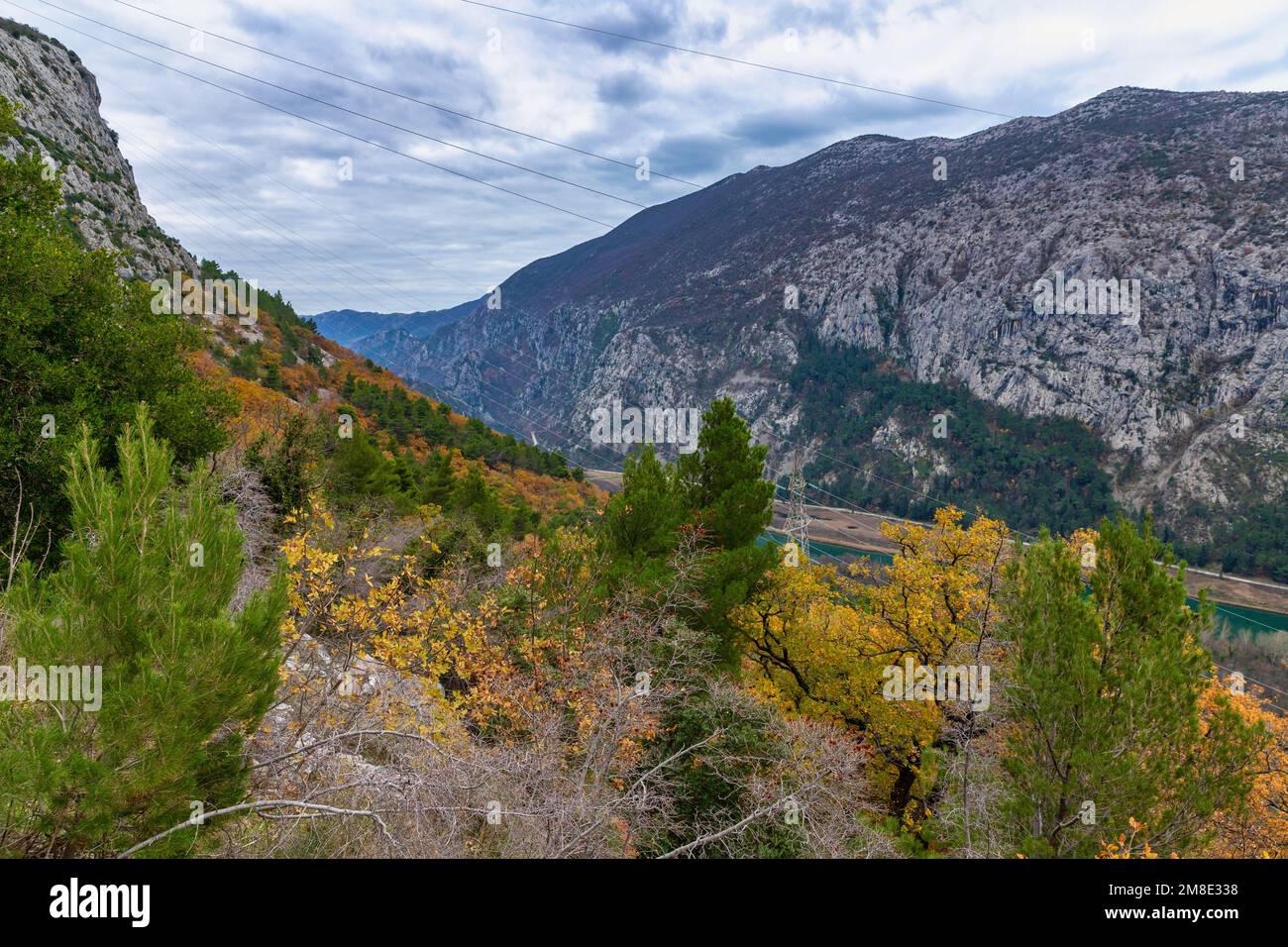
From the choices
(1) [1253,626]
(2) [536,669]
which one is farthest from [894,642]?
(1) [1253,626]

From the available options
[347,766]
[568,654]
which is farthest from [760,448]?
[347,766]

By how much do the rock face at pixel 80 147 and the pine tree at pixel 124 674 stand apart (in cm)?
5886

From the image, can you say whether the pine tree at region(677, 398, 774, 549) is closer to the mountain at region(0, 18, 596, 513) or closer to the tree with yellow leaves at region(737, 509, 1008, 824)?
the tree with yellow leaves at region(737, 509, 1008, 824)

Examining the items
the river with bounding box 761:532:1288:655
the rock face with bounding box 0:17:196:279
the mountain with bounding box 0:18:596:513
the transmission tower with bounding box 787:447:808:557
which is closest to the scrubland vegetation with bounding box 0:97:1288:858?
the transmission tower with bounding box 787:447:808:557

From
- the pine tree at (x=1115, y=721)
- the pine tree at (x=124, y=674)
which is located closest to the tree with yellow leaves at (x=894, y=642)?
the pine tree at (x=1115, y=721)

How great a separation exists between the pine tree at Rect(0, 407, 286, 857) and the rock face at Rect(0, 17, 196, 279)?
5886 cm

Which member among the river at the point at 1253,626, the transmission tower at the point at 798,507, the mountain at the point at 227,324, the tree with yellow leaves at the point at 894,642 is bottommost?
the river at the point at 1253,626

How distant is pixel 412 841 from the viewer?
22.1 ft

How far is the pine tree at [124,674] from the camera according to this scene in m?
3.99

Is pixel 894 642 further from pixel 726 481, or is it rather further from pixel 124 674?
pixel 124 674

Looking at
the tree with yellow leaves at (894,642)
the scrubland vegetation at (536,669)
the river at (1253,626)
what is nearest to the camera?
the scrubland vegetation at (536,669)

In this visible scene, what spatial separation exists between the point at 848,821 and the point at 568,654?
21.9ft

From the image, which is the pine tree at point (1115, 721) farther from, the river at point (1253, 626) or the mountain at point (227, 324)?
the river at point (1253, 626)

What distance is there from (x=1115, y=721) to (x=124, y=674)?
9.77 meters
